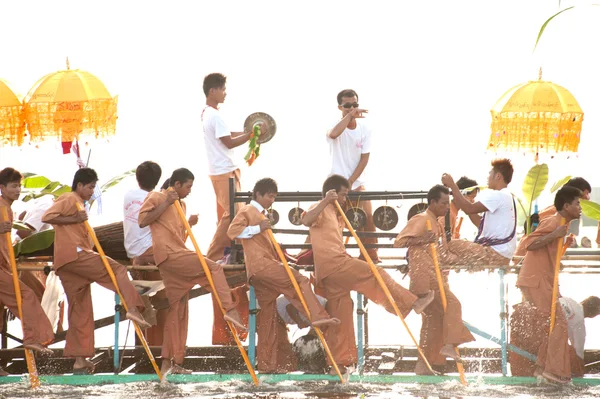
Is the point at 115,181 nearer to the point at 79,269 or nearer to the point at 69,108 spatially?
the point at 69,108

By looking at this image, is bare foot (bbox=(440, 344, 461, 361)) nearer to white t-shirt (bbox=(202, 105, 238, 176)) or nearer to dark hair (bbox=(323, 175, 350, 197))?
dark hair (bbox=(323, 175, 350, 197))

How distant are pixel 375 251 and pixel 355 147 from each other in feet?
3.35

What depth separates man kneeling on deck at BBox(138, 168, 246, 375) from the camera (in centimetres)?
952

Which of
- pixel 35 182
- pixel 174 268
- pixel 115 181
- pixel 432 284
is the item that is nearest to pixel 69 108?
pixel 115 181

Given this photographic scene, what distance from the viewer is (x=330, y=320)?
369 inches

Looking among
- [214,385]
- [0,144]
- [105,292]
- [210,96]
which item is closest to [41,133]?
[0,144]

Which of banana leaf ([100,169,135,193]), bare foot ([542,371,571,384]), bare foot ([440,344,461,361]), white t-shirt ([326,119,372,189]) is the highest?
white t-shirt ([326,119,372,189])

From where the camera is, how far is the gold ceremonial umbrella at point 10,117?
11.3 meters

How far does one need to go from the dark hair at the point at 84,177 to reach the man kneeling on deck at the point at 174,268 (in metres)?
0.51

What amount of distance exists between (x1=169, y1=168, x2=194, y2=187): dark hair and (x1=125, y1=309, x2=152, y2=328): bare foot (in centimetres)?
113

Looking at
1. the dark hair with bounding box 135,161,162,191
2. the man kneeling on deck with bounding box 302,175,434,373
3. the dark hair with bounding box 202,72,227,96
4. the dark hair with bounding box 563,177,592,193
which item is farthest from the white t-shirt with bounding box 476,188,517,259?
the dark hair with bounding box 135,161,162,191

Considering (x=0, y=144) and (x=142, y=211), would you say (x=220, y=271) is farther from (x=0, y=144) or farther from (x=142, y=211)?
(x=0, y=144)

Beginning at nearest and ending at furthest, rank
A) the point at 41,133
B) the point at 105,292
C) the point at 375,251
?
the point at 375,251 → the point at 41,133 → the point at 105,292

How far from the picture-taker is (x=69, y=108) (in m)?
11.1
